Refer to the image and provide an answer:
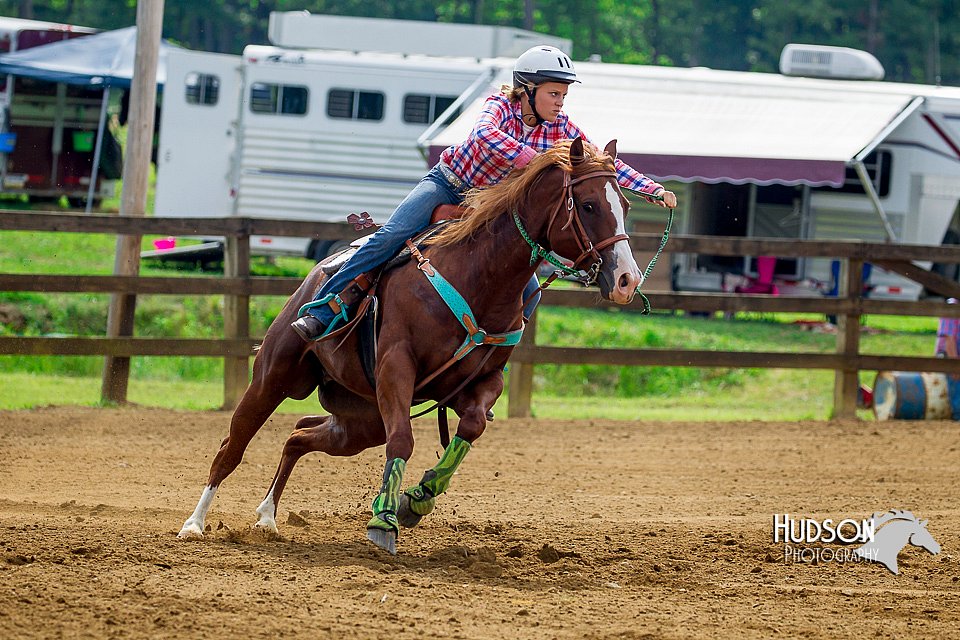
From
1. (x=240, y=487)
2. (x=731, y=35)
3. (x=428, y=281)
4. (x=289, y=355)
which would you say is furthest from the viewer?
(x=731, y=35)

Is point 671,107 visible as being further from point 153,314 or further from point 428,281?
point 428,281

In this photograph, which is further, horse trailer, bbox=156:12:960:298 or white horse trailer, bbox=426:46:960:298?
horse trailer, bbox=156:12:960:298

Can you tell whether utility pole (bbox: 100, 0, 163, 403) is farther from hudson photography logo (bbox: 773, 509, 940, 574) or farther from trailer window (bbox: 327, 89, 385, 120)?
trailer window (bbox: 327, 89, 385, 120)

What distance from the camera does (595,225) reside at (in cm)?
536

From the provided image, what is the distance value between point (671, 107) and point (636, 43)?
27982mm

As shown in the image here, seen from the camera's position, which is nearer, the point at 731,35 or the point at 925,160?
the point at 925,160

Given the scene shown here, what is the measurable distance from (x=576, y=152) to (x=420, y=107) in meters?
13.9

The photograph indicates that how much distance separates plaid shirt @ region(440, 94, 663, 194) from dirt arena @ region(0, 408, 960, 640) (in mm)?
1827

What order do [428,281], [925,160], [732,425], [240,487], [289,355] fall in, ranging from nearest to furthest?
[428,281] → [289,355] → [240,487] → [732,425] → [925,160]

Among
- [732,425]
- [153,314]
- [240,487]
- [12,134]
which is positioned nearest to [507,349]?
[240,487]

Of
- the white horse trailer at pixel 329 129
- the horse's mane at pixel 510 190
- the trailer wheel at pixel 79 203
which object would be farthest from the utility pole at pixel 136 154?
the trailer wheel at pixel 79 203

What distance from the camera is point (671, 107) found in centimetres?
1838

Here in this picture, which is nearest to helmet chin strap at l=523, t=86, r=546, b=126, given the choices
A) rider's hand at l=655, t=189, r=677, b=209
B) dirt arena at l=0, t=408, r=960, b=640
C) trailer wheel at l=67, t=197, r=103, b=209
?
rider's hand at l=655, t=189, r=677, b=209

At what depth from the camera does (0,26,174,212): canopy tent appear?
22.3m
